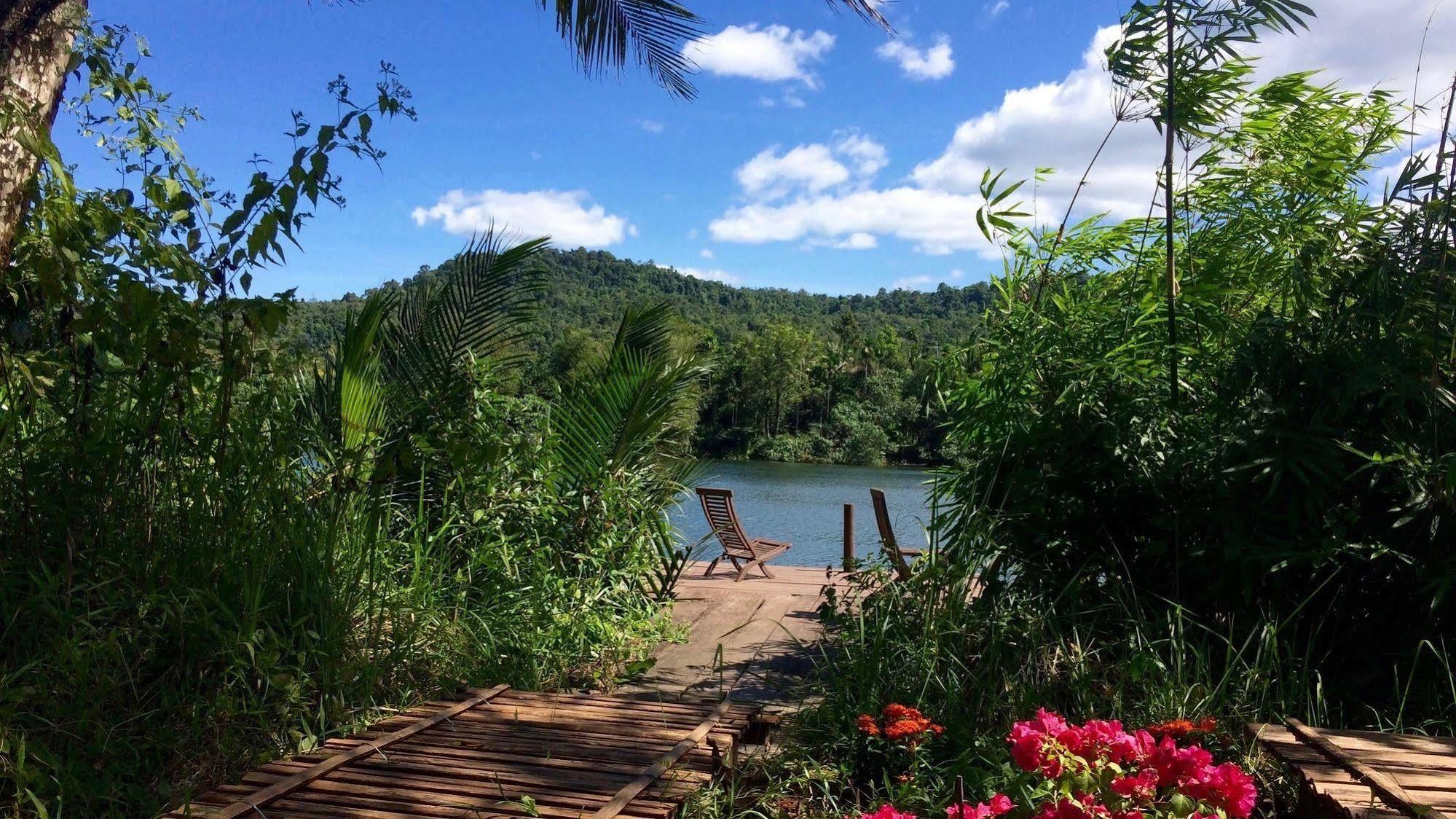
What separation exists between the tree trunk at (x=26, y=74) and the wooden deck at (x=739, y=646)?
8.42ft

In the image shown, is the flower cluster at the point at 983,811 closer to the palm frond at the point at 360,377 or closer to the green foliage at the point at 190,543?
the green foliage at the point at 190,543

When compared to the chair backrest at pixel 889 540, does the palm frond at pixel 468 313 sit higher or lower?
higher

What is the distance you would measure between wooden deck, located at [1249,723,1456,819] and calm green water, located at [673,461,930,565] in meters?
1.57

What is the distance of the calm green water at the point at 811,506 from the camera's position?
5734mm

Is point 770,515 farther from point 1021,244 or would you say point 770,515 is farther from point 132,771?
point 132,771

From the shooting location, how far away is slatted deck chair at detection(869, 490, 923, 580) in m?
4.07

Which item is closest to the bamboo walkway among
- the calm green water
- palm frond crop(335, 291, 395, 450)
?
the calm green water

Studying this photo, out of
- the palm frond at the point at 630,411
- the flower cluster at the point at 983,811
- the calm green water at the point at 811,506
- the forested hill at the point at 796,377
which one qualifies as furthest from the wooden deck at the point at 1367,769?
the forested hill at the point at 796,377

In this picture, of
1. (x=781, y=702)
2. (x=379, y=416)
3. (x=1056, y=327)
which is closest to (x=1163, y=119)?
(x=1056, y=327)

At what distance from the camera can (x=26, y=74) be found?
313 centimetres

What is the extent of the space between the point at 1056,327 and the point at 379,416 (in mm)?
3030

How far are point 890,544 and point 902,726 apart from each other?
1730mm

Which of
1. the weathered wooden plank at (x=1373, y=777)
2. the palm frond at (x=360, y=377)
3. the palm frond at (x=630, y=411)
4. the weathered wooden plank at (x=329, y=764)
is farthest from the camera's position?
the palm frond at (x=630, y=411)

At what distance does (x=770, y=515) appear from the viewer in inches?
922
